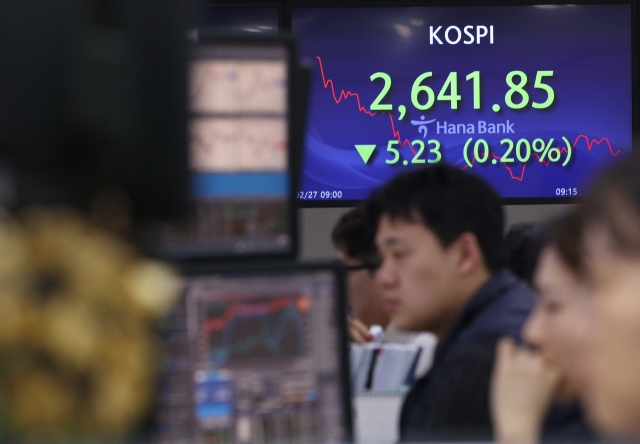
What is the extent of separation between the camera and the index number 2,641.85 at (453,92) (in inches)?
154

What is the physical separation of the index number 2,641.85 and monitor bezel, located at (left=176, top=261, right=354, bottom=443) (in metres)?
2.90

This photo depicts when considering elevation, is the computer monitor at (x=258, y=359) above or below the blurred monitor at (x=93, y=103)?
below

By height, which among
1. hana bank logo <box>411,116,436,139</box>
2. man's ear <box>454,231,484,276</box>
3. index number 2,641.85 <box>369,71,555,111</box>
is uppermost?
index number 2,641.85 <box>369,71,555,111</box>

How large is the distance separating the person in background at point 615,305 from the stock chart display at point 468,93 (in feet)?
10.7

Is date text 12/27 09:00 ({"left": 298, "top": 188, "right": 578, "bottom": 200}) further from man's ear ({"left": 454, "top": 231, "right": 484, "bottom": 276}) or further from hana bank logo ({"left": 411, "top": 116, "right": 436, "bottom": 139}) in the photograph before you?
man's ear ({"left": 454, "top": 231, "right": 484, "bottom": 276})

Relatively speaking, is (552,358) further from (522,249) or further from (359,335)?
(522,249)

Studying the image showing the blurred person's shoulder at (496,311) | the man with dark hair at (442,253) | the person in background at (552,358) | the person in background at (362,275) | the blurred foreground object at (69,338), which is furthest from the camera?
the person in background at (362,275)

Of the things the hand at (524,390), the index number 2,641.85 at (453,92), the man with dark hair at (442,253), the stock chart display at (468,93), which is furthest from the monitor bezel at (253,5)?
the hand at (524,390)

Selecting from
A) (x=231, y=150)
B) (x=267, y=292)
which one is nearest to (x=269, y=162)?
(x=231, y=150)

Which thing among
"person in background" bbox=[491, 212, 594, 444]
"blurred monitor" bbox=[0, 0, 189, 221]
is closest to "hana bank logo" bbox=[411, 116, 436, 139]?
"person in background" bbox=[491, 212, 594, 444]

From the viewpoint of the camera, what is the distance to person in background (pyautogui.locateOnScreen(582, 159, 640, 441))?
0.59 m

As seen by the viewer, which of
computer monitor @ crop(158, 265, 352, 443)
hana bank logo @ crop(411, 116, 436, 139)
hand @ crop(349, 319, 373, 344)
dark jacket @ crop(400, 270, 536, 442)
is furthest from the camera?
hana bank logo @ crop(411, 116, 436, 139)

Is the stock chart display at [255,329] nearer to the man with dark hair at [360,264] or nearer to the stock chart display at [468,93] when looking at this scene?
the man with dark hair at [360,264]

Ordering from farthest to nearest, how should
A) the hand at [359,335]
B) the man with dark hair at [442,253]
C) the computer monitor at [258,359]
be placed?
the hand at [359,335] → the man with dark hair at [442,253] → the computer monitor at [258,359]
